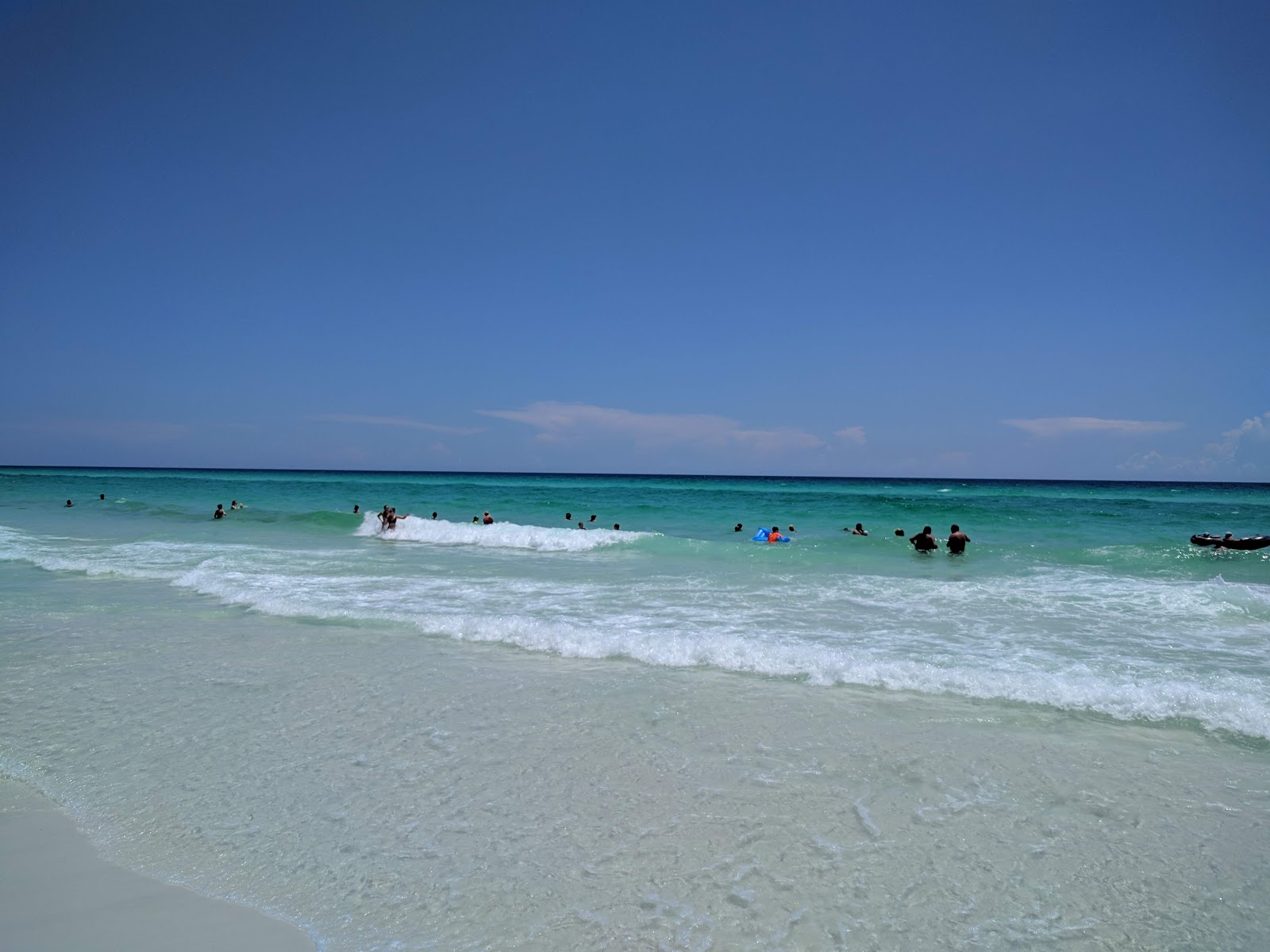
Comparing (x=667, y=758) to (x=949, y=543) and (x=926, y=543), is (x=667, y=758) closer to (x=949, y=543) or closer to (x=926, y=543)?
(x=926, y=543)

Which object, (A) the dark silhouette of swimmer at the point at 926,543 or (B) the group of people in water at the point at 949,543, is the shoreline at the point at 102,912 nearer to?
(B) the group of people in water at the point at 949,543

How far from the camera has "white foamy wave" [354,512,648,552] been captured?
20562mm

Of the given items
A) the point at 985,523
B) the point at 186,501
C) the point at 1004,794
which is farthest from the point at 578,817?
the point at 186,501

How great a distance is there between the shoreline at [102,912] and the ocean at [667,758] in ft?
0.33

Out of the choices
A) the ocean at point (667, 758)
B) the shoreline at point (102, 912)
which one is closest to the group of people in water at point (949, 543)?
the ocean at point (667, 758)

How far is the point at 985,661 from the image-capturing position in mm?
7156

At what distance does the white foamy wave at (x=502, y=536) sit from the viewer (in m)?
20.6

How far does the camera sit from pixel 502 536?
2164cm

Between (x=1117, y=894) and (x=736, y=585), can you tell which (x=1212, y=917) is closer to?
(x=1117, y=894)

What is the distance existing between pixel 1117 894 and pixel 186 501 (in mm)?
49113

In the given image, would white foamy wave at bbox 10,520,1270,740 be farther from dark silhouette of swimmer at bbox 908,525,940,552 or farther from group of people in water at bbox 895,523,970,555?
dark silhouette of swimmer at bbox 908,525,940,552

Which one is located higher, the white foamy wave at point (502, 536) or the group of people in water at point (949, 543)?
the group of people in water at point (949, 543)

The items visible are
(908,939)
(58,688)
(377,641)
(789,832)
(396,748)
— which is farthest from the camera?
(377,641)

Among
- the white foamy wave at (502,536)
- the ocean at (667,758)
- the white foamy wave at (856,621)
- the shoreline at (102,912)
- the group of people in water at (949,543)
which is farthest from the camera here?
the white foamy wave at (502,536)
